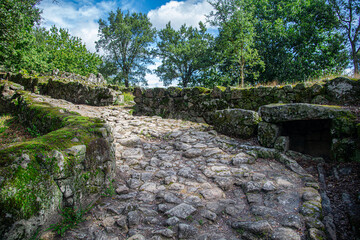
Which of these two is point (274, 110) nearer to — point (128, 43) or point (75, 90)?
point (75, 90)

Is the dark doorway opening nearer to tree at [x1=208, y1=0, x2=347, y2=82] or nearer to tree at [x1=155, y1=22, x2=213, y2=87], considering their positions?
tree at [x1=208, y1=0, x2=347, y2=82]

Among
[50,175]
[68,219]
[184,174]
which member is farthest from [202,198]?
[50,175]

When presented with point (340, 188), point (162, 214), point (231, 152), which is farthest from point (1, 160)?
point (340, 188)

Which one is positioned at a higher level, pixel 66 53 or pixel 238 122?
pixel 66 53

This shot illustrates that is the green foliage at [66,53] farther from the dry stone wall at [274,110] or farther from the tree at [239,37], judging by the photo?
the dry stone wall at [274,110]

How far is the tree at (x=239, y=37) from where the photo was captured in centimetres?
1794

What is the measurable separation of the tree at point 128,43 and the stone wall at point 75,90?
20.5m

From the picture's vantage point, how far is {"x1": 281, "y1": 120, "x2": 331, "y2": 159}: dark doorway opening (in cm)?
503

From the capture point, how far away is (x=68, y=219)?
7.25ft

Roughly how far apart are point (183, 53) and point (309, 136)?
25.0 m

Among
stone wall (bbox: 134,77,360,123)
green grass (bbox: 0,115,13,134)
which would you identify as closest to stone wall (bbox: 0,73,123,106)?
stone wall (bbox: 134,77,360,123)

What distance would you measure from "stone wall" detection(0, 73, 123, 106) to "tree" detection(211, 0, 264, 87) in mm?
11373

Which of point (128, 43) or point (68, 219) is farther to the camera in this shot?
point (128, 43)

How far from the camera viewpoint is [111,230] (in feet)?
7.58
